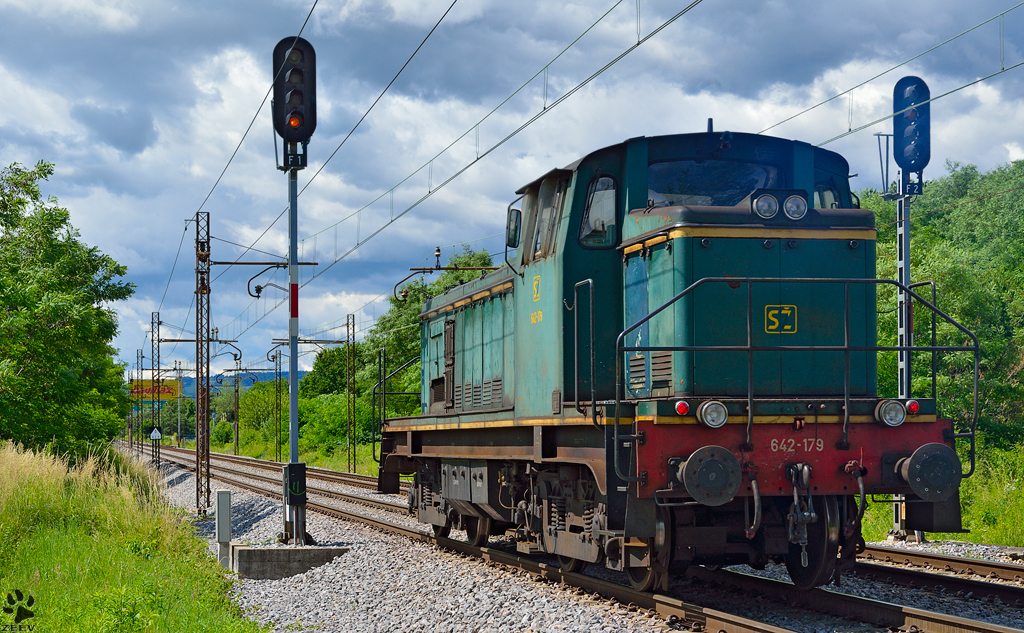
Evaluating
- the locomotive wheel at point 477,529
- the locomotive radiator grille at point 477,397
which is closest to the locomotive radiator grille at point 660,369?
the locomotive radiator grille at point 477,397

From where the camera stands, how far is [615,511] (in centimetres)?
714

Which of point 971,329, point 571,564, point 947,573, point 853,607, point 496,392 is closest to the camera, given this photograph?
point 853,607

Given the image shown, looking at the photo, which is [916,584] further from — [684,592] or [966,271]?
[966,271]

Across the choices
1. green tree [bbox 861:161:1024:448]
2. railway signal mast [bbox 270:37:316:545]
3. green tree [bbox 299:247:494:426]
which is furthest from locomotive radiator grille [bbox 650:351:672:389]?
green tree [bbox 299:247:494:426]

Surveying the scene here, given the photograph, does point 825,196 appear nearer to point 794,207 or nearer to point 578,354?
point 794,207

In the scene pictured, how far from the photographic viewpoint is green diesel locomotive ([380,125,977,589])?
6.70 meters

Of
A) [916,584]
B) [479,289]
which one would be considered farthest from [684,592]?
[479,289]

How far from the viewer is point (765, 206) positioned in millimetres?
7367

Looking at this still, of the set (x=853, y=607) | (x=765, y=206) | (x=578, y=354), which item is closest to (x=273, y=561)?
(x=578, y=354)

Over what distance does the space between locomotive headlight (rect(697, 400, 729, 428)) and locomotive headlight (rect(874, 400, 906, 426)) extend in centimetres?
123

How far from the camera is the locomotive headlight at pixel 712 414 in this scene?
21.6 ft

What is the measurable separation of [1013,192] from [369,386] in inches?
1342

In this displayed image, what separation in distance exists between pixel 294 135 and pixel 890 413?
24.0 feet

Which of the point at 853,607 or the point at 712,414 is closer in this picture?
the point at 712,414
